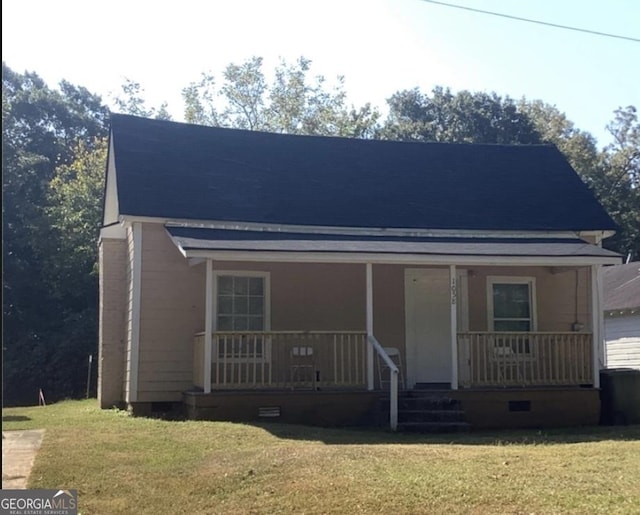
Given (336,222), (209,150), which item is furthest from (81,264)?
(336,222)

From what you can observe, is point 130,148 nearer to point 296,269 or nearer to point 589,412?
point 296,269

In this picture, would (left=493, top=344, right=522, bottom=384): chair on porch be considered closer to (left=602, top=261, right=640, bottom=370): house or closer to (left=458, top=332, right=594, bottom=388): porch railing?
(left=458, top=332, right=594, bottom=388): porch railing

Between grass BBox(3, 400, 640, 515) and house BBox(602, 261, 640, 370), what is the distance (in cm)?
1207

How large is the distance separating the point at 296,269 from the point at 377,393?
2923mm

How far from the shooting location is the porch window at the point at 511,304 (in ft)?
51.4

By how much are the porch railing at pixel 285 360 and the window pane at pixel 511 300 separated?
3.01 meters

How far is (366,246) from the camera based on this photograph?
540 inches

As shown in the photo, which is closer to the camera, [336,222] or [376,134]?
[336,222]

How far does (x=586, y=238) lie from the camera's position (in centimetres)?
1661

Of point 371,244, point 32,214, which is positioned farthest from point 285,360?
point 32,214

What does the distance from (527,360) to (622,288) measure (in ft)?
37.9

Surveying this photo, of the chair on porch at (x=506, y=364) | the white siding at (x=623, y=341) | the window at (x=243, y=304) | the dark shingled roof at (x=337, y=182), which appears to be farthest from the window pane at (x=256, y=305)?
the white siding at (x=623, y=341)

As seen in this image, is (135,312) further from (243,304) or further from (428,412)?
(428,412)

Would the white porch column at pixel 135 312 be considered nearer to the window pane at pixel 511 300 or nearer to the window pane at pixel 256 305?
the window pane at pixel 256 305
